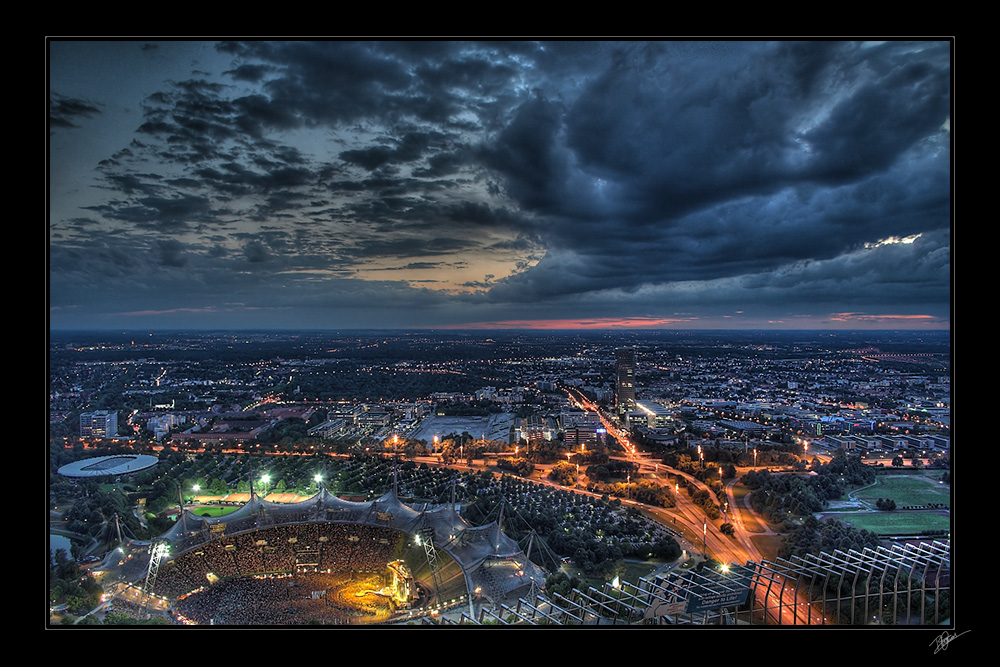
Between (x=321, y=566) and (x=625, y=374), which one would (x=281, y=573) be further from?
(x=625, y=374)

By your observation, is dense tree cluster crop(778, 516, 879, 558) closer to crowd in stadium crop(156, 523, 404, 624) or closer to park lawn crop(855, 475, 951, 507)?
park lawn crop(855, 475, 951, 507)

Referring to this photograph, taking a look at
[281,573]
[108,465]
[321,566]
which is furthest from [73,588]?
[108,465]

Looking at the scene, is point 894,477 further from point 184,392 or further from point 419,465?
point 184,392

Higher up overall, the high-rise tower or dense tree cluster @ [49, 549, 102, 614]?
the high-rise tower

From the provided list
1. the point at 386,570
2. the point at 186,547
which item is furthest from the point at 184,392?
the point at 386,570

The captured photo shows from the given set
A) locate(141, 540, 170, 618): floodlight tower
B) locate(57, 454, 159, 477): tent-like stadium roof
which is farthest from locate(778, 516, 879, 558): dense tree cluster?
locate(57, 454, 159, 477): tent-like stadium roof
